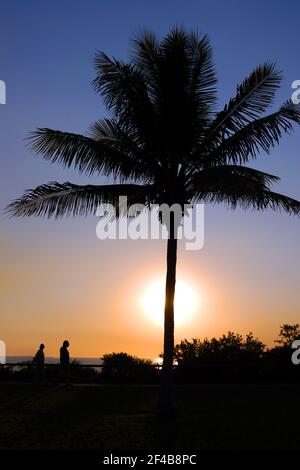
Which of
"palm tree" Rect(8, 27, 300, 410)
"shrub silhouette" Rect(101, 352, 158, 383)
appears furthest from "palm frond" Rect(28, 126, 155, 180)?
"shrub silhouette" Rect(101, 352, 158, 383)

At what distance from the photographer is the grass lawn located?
1368 centimetres

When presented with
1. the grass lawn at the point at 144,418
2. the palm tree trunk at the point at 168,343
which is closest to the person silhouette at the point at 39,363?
the grass lawn at the point at 144,418

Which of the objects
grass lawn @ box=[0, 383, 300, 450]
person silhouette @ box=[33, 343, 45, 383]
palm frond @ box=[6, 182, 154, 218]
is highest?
palm frond @ box=[6, 182, 154, 218]

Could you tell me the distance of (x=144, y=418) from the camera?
648 inches

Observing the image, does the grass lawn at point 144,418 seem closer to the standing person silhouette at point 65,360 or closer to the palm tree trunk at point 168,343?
the palm tree trunk at point 168,343

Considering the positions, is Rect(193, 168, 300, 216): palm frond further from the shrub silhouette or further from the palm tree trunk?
the shrub silhouette

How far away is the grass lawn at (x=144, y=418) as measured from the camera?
1368cm

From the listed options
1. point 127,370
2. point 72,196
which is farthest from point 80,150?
point 127,370

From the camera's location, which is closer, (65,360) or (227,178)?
(227,178)

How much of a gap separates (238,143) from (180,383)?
1083 cm

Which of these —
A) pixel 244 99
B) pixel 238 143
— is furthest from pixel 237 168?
pixel 244 99

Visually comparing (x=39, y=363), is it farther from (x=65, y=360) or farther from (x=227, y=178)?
(x=227, y=178)

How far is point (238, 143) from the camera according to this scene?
17.4 meters

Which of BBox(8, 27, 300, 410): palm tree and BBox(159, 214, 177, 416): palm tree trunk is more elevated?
BBox(8, 27, 300, 410): palm tree
